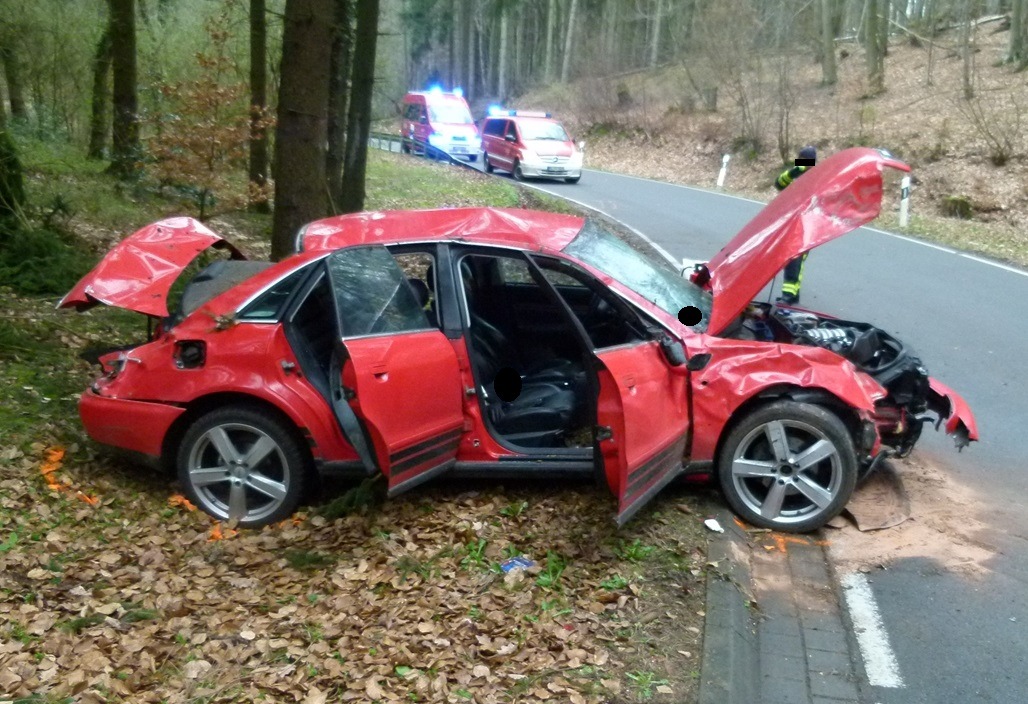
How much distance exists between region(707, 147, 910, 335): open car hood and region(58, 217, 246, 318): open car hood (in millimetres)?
3301

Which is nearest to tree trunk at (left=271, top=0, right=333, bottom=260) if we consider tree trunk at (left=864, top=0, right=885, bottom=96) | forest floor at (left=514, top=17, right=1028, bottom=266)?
forest floor at (left=514, top=17, right=1028, bottom=266)

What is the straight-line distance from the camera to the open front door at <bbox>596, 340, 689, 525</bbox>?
14.7ft

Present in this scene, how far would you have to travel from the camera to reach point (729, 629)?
4.22 metres

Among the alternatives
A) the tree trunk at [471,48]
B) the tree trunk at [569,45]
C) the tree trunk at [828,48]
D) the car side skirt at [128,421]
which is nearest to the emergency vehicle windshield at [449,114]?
the tree trunk at [828,48]

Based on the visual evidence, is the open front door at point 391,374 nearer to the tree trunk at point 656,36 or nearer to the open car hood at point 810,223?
the open car hood at point 810,223

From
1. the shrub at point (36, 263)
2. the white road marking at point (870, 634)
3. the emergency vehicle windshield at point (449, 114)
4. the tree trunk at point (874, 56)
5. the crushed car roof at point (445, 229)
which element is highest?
the tree trunk at point (874, 56)

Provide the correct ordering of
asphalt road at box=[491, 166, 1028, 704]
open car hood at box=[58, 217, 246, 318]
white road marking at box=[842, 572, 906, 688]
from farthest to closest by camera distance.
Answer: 1. open car hood at box=[58, 217, 246, 318]
2. asphalt road at box=[491, 166, 1028, 704]
3. white road marking at box=[842, 572, 906, 688]

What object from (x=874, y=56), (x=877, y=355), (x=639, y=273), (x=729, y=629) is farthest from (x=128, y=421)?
(x=874, y=56)

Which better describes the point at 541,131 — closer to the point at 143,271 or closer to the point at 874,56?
the point at 874,56

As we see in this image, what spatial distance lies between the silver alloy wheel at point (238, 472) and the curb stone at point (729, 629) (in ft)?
7.91

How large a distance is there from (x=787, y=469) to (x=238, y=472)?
10.2 feet

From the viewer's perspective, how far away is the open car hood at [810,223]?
5.50 m

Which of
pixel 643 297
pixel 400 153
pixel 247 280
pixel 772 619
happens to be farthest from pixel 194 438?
pixel 400 153

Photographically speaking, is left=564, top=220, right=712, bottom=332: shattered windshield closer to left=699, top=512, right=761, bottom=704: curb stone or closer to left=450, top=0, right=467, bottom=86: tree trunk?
left=699, top=512, right=761, bottom=704: curb stone
